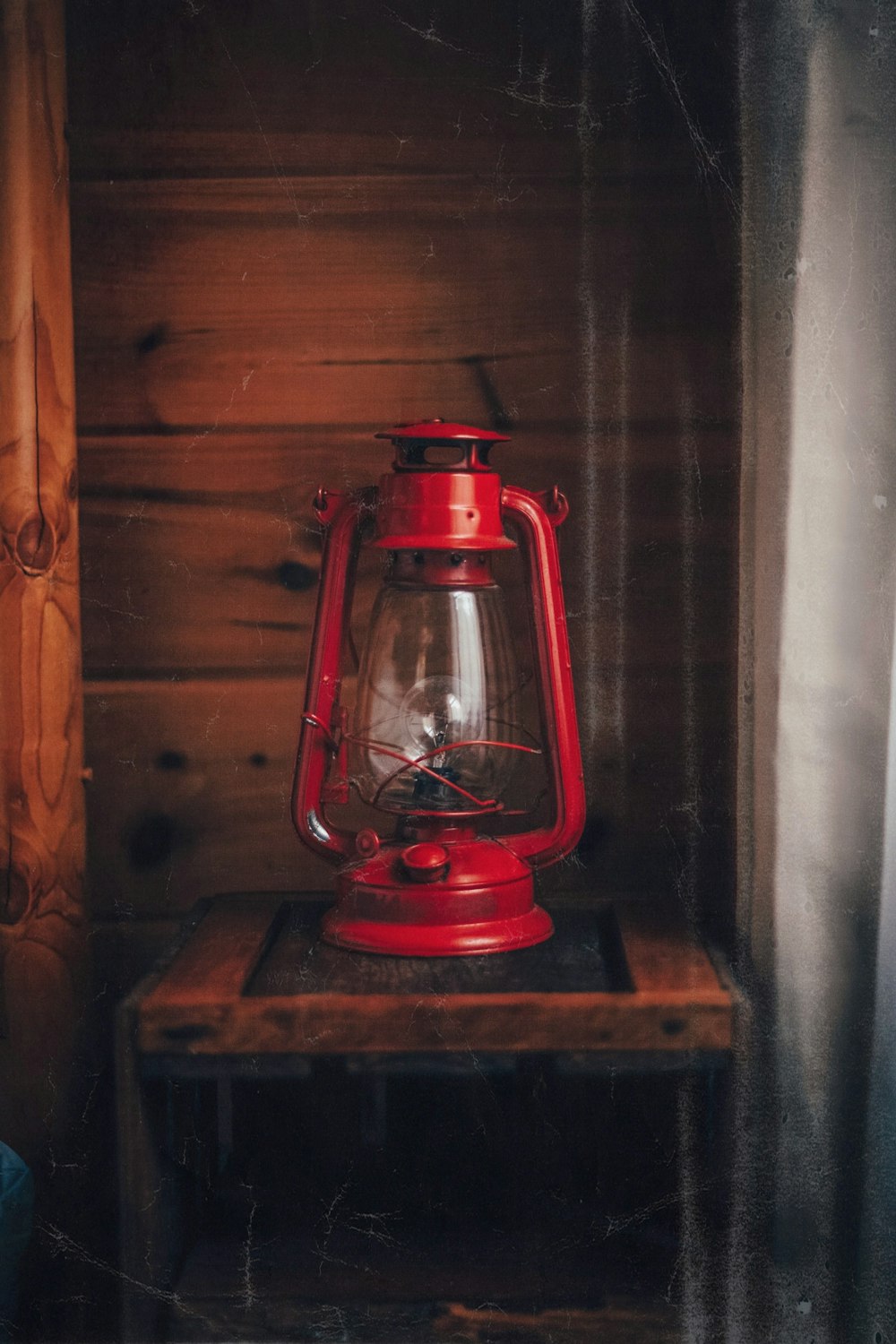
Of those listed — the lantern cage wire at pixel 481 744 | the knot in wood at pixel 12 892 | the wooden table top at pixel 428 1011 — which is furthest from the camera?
the knot in wood at pixel 12 892

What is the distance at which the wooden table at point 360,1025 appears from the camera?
3.26 ft

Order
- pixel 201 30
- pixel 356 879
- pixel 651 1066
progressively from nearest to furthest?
pixel 651 1066, pixel 356 879, pixel 201 30

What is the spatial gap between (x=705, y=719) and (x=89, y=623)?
2.07 ft

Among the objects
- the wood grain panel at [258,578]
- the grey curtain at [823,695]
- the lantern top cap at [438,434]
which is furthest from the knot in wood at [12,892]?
the grey curtain at [823,695]

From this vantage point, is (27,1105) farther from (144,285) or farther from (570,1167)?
(144,285)

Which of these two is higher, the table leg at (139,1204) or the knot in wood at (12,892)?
the knot in wood at (12,892)

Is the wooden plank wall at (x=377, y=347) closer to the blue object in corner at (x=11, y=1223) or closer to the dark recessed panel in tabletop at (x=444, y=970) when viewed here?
the dark recessed panel in tabletop at (x=444, y=970)

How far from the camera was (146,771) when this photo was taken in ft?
4.30

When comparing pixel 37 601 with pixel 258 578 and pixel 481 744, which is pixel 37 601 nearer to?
pixel 258 578

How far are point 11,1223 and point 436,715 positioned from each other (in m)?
0.60

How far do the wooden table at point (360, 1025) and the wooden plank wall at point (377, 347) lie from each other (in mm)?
251

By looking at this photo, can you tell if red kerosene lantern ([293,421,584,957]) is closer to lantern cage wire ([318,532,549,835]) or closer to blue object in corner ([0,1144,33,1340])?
lantern cage wire ([318,532,549,835])

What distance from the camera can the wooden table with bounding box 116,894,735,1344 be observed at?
993mm

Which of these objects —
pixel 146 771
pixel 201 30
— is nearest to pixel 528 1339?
pixel 146 771
